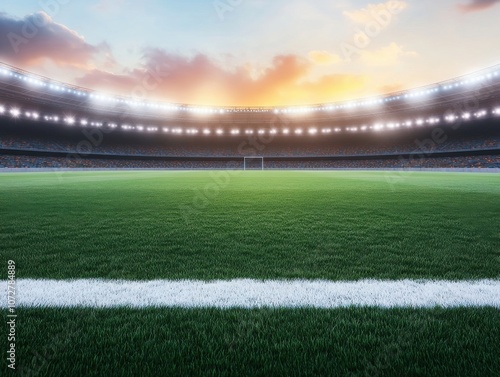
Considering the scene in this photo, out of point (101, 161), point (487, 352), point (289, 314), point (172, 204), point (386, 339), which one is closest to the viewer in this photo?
point (487, 352)

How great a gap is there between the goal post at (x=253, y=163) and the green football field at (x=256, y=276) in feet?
171

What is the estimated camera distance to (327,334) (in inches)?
66.7

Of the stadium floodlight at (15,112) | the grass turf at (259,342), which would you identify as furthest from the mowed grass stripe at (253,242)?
the stadium floodlight at (15,112)

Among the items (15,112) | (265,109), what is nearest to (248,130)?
(265,109)

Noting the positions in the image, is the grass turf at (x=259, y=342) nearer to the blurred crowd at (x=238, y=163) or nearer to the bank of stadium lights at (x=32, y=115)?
the blurred crowd at (x=238, y=163)

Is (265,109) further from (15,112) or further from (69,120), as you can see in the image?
(15,112)

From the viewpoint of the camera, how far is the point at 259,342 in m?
1.62

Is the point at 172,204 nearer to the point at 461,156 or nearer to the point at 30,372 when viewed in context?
the point at 30,372

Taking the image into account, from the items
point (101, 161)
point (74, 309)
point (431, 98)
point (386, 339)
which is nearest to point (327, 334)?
point (386, 339)

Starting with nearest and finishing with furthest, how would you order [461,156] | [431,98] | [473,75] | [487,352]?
[487,352] < [473,75] < [431,98] < [461,156]

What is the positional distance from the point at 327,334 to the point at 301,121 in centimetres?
5143

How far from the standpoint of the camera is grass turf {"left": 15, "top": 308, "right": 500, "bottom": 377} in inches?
55.7

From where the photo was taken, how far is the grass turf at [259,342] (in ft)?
4.65

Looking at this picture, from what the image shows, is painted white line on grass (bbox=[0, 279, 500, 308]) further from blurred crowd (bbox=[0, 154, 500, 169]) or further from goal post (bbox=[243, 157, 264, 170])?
goal post (bbox=[243, 157, 264, 170])
